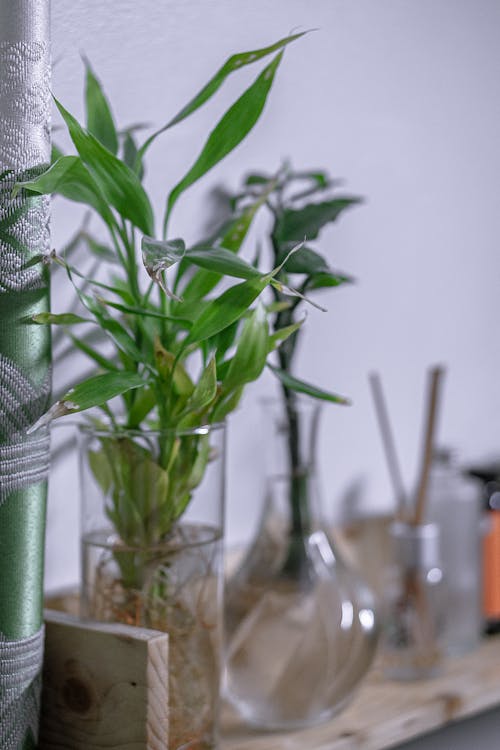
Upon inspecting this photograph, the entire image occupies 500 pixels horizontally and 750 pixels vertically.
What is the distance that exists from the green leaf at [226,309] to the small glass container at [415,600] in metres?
0.44

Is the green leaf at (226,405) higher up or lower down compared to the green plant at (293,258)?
lower down

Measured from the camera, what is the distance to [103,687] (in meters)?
0.69

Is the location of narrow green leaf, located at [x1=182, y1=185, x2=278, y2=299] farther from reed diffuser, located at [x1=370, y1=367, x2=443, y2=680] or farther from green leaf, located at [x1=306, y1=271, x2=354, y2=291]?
reed diffuser, located at [x1=370, y1=367, x2=443, y2=680]

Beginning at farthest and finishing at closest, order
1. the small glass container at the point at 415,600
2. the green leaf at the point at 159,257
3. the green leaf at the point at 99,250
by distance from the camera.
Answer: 1. the small glass container at the point at 415,600
2. the green leaf at the point at 99,250
3. the green leaf at the point at 159,257

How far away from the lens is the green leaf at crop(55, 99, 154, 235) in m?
0.65

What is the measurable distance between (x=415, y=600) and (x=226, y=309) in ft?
1.59

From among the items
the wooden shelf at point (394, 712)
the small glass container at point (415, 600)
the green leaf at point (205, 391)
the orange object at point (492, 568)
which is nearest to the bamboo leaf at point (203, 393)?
the green leaf at point (205, 391)

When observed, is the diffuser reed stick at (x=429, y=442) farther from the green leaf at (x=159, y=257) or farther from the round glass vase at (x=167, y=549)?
the green leaf at (x=159, y=257)

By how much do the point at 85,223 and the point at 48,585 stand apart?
29 centimetres

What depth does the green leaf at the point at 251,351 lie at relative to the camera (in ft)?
2.30

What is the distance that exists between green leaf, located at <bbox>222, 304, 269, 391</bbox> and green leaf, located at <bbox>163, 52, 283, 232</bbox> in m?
0.10

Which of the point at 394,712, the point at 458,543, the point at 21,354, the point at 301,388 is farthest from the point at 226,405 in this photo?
the point at 458,543

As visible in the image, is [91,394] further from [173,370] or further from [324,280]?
[324,280]

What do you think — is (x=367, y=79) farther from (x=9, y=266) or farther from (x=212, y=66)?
(x=9, y=266)
